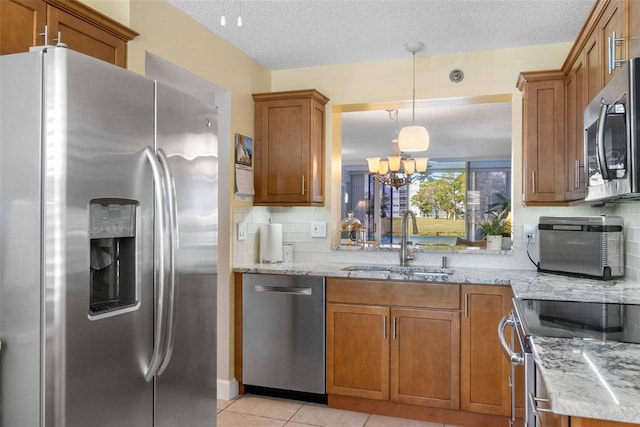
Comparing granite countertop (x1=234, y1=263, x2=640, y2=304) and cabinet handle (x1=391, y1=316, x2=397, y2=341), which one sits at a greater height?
granite countertop (x1=234, y1=263, x2=640, y2=304)

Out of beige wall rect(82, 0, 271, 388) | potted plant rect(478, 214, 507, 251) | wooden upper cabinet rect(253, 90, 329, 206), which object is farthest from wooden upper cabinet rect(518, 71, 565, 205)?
beige wall rect(82, 0, 271, 388)

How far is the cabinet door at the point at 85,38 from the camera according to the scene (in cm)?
193

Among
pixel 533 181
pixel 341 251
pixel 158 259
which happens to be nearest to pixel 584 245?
pixel 533 181

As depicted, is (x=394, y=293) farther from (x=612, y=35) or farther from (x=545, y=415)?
(x=545, y=415)

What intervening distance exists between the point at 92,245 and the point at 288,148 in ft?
7.42

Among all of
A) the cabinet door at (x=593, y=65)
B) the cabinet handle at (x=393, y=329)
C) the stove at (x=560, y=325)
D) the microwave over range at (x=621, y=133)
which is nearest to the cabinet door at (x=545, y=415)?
the stove at (x=560, y=325)

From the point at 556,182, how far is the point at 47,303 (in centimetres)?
280

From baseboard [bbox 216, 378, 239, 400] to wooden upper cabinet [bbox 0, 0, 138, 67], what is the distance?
85.0 inches

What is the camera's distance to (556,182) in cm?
302

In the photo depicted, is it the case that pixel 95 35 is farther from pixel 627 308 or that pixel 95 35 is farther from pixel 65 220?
pixel 627 308

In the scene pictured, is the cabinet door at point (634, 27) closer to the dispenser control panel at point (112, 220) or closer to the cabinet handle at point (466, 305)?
the cabinet handle at point (466, 305)

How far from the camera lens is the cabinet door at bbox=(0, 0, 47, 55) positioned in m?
1.72

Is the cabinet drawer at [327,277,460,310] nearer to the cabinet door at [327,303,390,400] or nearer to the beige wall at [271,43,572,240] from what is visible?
the cabinet door at [327,303,390,400]

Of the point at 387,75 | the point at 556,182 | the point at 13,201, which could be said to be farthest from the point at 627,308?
the point at 387,75
